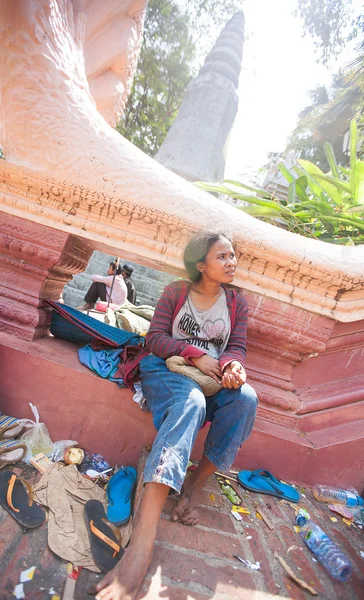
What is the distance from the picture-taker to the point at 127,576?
1041mm

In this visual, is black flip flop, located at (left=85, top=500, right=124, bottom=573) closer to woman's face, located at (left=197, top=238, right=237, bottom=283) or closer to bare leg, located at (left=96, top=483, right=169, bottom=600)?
bare leg, located at (left=96, top=483, right=169, bottom=600)

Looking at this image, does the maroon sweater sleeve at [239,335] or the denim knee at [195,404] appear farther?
the maroon sweater sleeve at [239,335]

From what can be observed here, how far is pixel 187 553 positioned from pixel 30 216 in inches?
67.7

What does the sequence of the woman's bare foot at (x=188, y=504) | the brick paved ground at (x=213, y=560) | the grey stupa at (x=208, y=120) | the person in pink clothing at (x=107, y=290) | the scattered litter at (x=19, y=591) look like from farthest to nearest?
the grey stupa at (x=208, y=120), the person in pink clothing at (x=107, y=290), the woman's bare foot at (x=188, y=504), the brick paved ground at (x=213, y=560), the scattered litter at (x=19, y=591)

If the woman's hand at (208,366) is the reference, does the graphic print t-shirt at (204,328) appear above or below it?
above

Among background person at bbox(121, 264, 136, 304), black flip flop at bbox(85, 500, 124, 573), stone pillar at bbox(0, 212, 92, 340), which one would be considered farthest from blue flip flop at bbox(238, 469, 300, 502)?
background person at bbox(121, 264, 136, 304)

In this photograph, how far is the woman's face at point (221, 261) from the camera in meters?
1.63

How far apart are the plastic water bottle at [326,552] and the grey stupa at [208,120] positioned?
9.14 metres

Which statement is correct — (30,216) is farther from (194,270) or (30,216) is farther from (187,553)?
(187,553)

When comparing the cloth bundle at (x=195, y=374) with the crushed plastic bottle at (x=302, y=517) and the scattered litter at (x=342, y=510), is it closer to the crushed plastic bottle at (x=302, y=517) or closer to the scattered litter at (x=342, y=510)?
the crushed plastic bottle at (x=302, y=517)

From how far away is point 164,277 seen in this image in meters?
7.93

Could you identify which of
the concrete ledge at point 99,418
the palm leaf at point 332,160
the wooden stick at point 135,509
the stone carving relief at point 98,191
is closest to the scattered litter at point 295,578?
the concrete ledge at point 99,418

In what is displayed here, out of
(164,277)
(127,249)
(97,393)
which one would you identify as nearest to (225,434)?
(97,393)

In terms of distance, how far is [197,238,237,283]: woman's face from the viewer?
64.1 inches
